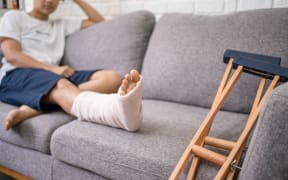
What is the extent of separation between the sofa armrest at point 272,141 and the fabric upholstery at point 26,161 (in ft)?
2.48

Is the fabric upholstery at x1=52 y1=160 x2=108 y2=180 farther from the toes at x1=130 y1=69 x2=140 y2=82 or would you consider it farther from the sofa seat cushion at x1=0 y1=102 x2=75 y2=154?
the toes at x1=130 y1=69 x2=140 y2=82

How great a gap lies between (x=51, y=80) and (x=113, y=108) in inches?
17.8

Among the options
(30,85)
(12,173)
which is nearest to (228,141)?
(30,85)

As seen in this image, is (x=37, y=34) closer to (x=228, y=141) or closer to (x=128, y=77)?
(x=128, y=77)

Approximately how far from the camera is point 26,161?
3.50 ft

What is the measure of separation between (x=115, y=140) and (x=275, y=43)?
695mm

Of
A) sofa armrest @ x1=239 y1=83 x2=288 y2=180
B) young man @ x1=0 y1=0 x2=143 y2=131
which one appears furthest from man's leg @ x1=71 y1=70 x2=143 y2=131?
sofa armrest @ x1=239 y1=83 x2=288 y2=180

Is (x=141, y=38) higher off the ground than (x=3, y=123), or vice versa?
(x=141, y=38)

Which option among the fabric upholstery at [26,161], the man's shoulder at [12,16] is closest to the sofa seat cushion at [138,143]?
the fabric upholstery at [26,161]

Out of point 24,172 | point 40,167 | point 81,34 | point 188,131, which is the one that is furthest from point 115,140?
point 81,34

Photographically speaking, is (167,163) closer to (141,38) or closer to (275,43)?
(275,43)

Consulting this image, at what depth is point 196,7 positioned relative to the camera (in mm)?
1442

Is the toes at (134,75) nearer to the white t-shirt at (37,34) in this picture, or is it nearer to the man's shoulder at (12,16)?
the white t-shirt at (37,34)

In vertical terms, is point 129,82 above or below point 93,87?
above
